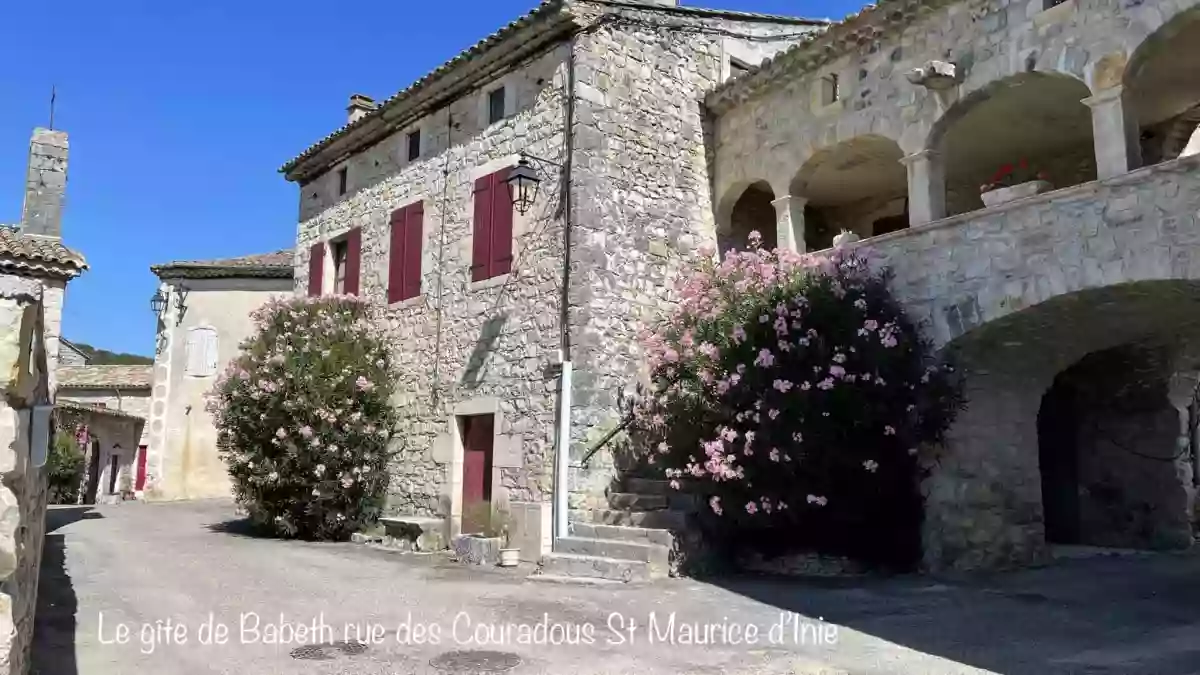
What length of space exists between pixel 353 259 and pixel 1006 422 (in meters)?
10.2

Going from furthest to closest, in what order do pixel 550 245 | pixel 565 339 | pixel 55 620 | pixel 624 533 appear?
pixel 550 245, pixel 565 339, pixel 624 533, pixel 55 620

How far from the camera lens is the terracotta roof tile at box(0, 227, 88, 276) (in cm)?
1205

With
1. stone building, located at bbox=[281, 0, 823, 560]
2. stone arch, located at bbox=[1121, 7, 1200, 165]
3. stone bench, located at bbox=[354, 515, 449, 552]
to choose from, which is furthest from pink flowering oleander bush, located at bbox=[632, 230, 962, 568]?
stone bench, located at bbox=[354, 515, 449, 552]

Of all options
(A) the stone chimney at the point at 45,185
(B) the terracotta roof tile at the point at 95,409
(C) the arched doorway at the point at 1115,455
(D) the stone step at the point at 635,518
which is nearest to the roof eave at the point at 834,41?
(C) the arched doorway at the point at 1115,455

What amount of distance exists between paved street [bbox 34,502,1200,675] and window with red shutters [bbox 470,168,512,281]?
3972 mm

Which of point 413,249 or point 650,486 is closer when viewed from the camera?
point 650,486

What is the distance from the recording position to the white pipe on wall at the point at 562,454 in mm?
10031

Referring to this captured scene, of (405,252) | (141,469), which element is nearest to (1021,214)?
(405,252)

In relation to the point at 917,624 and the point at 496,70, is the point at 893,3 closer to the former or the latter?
the point at 496,70

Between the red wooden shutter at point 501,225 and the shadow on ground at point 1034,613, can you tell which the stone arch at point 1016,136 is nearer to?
the shadow on ground at point 1034,613

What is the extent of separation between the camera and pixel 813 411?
27.5ft

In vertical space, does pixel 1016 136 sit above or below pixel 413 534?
above

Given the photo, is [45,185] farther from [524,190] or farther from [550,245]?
[550,245]

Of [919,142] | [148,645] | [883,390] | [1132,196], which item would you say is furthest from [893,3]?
[148,645]
